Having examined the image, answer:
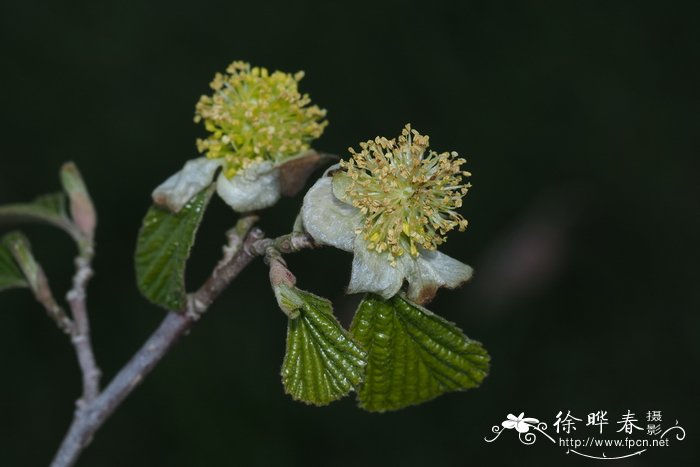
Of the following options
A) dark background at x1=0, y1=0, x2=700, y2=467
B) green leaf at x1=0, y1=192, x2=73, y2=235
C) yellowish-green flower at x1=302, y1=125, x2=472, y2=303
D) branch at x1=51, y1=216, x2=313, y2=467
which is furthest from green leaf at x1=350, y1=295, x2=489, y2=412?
dark background at x1=0, y1=0, x2=700, y2=467

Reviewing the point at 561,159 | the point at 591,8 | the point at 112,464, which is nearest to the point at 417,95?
the point at 561,159

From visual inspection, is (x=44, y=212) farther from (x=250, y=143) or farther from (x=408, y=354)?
(x=408, y=354)

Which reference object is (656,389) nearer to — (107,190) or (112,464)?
(112,464)

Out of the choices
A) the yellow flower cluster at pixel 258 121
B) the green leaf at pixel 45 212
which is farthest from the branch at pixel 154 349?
the green leaf at pixel 45 212

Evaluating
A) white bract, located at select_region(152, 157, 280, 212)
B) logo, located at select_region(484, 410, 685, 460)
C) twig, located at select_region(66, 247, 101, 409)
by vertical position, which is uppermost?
logo, located at select_region(484, 410, 685, 460)

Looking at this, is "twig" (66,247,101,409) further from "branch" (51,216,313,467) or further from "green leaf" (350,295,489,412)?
"green leaf" (350,295,489,412)
